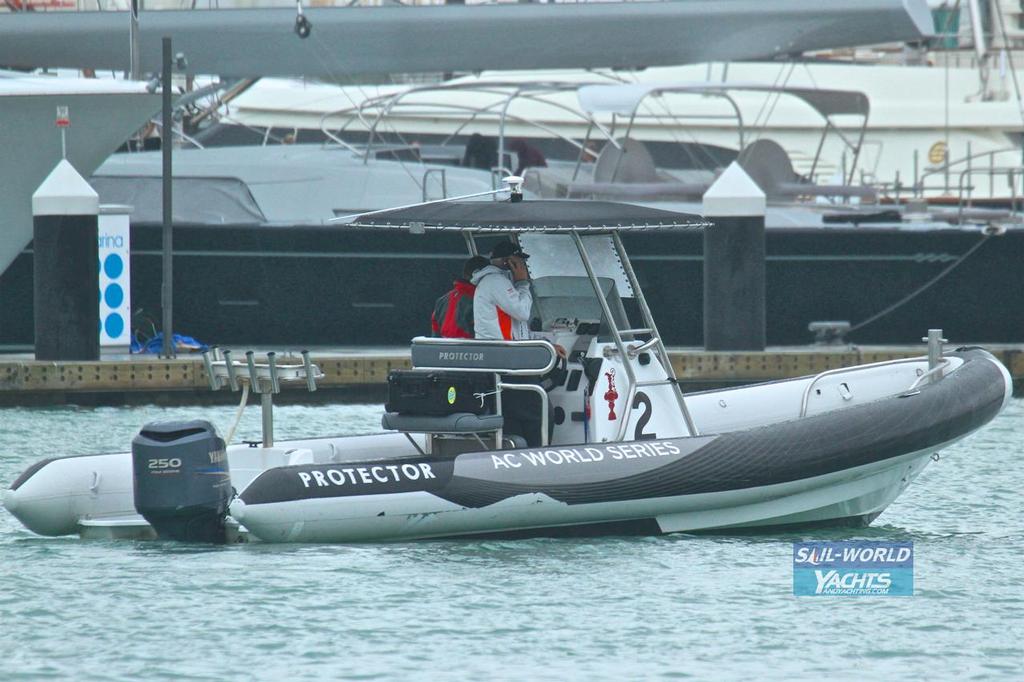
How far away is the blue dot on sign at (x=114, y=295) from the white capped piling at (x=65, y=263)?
1.03 meters

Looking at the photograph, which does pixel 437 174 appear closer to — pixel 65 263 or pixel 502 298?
pixel 65 263

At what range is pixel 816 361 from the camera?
15195mm

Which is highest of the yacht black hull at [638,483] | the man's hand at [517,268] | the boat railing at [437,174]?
the boat railing at [437,174]

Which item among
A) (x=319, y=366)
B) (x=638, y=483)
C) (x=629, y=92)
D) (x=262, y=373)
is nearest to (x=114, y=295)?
(x=319, y=366)

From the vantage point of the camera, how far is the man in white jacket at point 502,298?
962 cm

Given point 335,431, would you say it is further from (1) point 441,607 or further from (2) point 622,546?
(1) point 441,607

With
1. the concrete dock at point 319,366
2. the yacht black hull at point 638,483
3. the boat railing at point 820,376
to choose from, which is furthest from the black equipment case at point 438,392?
the concrete dock at point 319,366

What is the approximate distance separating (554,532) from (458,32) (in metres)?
8.49

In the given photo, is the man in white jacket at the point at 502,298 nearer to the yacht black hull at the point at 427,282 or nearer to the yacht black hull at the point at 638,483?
the yacht black hull at the point at 638,483

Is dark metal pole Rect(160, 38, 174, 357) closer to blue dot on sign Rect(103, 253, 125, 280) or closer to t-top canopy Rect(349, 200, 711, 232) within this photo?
blue dot on sign Rect(103, 253, 125, 280)

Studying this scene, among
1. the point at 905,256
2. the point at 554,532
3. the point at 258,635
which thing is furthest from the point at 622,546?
the point at 905,256

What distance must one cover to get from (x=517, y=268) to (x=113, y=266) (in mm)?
6931

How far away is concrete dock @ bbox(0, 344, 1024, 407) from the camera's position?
14.5m

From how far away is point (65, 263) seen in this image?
14.7 m
